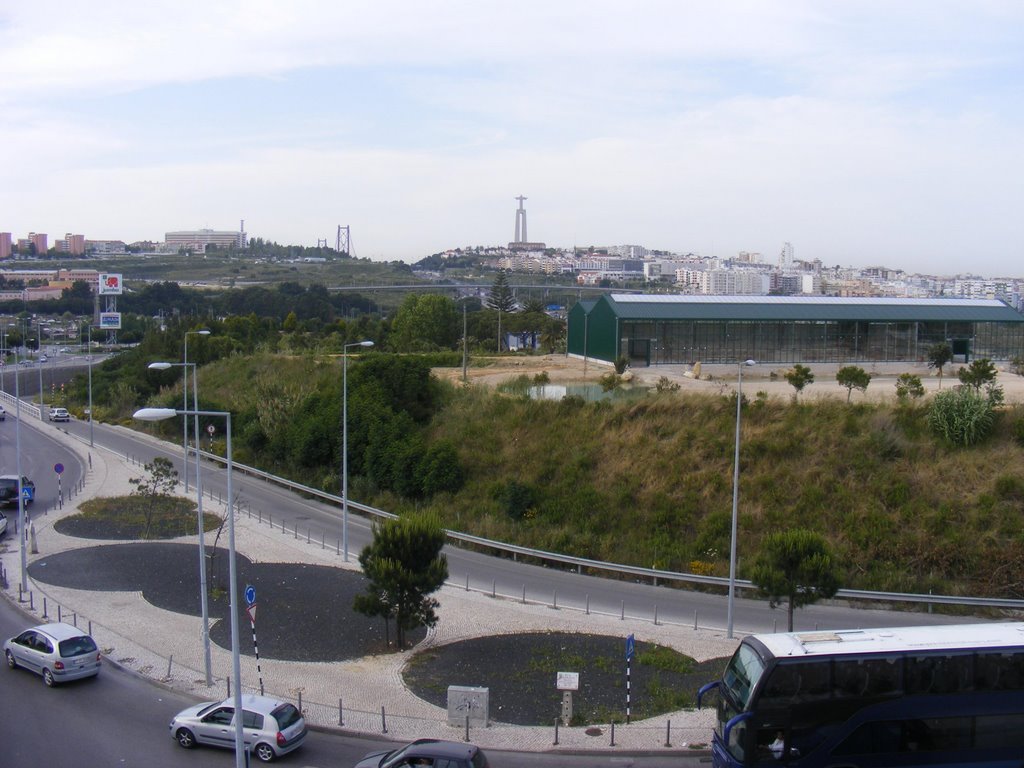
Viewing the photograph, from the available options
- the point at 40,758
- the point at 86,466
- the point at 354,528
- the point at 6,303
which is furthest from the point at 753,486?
the point at 6,303

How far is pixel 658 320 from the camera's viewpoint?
42.0m

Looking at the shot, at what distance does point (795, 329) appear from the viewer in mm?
43062

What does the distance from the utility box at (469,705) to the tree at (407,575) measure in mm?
3859

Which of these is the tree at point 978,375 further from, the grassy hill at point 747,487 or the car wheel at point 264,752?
the car wheel at point 264,752

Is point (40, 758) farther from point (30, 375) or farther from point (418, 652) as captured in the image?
point (30, 375)

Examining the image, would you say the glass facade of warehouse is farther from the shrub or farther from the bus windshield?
the bus windshield

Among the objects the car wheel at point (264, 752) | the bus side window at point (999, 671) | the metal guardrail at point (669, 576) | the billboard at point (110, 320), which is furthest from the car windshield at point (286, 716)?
the billboard at point (110, 320)

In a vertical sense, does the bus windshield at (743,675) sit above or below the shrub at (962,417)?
below

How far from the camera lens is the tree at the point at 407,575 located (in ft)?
Result: 57.7

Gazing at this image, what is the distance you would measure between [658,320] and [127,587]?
26.8 m

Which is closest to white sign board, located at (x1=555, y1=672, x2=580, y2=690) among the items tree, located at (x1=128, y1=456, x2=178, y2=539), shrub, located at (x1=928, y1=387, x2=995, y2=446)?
tree, located at (x1=128, y1=456, x2=178, y2=539)

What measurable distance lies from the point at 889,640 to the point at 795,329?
3286 centimetres

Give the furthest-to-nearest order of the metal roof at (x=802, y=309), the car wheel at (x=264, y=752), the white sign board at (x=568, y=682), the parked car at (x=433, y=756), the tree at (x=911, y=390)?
the metal roof at (x=802, y=309) < the tree at (x=911, y=390) < the white sign board at (x=568, y=682) < the car wheel at (x=264, y=752) < the parked car at (x=433, y=756)

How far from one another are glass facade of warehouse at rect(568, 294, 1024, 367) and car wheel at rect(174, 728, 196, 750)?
3104 cm
